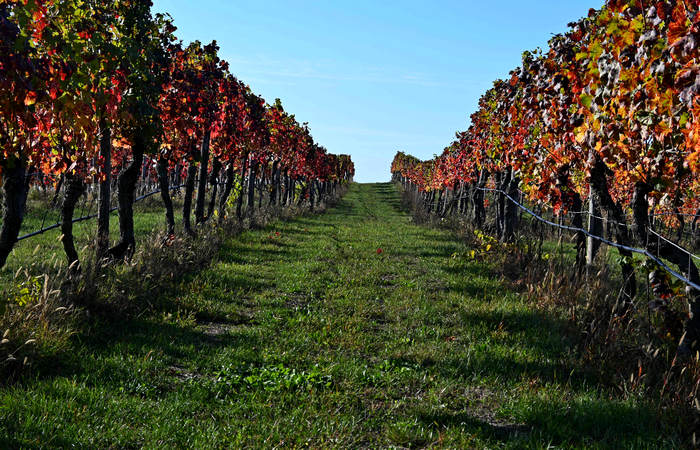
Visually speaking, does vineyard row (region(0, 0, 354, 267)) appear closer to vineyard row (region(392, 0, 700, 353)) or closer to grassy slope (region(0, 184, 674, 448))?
grassy slope (region(0, 184, 674, 448))

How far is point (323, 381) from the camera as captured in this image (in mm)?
4859

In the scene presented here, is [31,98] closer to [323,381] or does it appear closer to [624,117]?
[323,381]

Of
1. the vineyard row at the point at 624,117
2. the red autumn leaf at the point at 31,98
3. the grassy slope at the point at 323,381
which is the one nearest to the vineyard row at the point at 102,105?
the red autumn leaf at the point at 31,98

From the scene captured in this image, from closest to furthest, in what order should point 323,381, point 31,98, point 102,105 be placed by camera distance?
point 31,98, point 102,105, point 323,381

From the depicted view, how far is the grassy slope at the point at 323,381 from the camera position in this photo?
3883 mm

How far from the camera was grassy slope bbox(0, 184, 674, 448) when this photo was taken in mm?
3883

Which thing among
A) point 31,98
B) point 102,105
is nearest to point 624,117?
point 102,105

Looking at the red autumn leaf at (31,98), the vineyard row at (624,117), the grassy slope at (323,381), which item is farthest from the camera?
the grassy slope at (323,381)

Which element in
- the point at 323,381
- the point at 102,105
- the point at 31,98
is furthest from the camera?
the point at 323,381

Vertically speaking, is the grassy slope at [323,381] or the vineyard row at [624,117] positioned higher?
the vineyard row at [624,117]

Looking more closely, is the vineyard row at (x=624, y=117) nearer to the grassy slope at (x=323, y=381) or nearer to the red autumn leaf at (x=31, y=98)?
the grassy slope at (x=323, y=381)

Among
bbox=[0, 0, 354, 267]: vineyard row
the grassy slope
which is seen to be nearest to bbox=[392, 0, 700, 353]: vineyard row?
the grassy slope

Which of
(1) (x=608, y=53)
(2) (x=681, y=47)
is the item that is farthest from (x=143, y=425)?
(1) (x=608, y=53)

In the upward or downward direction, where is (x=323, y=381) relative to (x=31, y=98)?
downward
